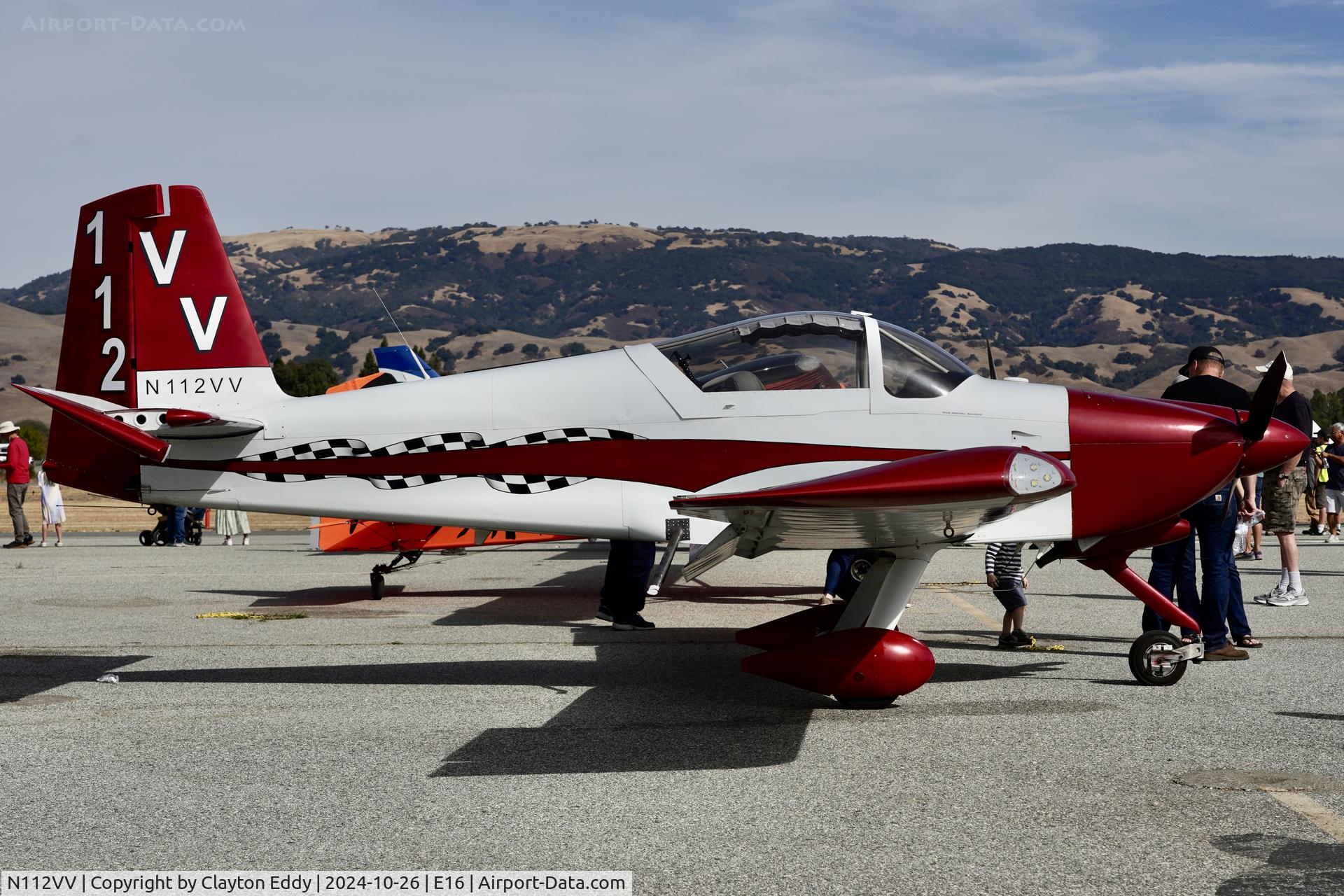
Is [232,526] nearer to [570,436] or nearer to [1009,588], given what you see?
[570,436]

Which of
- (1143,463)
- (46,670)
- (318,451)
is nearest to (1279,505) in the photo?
(1143,463)

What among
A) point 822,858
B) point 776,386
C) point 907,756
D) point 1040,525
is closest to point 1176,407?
point 1040,525

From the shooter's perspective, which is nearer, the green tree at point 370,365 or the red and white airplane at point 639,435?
the red and white airplane at point 639,435

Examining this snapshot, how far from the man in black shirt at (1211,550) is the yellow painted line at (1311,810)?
3222 millimetres

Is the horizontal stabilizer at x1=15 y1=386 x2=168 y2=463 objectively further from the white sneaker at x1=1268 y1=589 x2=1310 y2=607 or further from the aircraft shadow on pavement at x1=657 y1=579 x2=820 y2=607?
the white sneaker at x1=1268 y1=589 x2=1310 y2=607

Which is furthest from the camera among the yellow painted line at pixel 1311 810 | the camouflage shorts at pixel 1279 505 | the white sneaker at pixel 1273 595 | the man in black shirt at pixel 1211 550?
the white sneaker at pixel 1273 595

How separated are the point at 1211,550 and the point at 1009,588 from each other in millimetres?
1325

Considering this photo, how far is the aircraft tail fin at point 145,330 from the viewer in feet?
24.3

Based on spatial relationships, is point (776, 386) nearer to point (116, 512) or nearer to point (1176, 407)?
point (1176, 407)

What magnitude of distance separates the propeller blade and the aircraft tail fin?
5722mm

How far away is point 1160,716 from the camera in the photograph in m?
6.19

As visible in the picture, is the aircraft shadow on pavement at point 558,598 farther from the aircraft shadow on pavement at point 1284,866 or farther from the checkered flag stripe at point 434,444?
the aircraft shadow on pavement at point 1284,866

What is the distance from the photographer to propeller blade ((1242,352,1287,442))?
21.6ft

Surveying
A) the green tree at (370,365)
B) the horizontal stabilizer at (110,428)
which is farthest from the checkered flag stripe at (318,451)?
the green tree at (370,365)
